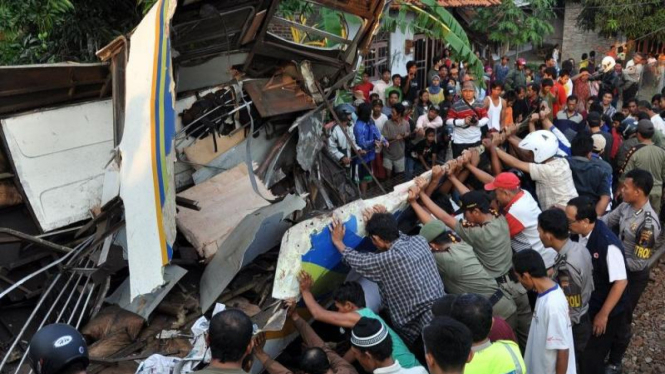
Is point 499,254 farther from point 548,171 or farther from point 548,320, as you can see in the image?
point 548,171

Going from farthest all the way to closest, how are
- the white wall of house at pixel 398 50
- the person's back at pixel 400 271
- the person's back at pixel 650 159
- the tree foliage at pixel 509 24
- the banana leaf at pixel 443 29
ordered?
the tree foliage at pixel 509 24, the white wall of house at pixel 398 50, the banana leaf at pixel 443 29, the person's back at pixel 650 159, the person's back at pixel 400 271

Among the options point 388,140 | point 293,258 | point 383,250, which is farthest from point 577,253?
point 388,140

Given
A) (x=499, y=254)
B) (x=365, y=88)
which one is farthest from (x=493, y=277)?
(x=365, y=88)

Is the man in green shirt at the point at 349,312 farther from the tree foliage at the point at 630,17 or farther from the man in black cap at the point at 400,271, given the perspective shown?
A: the tree foliage at the point at 630,17

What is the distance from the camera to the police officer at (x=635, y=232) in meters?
5.11

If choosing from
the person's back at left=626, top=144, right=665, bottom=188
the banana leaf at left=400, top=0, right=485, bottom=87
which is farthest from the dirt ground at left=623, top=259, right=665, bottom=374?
the banana leaf at left=400, top=0, right=485, bottom=87

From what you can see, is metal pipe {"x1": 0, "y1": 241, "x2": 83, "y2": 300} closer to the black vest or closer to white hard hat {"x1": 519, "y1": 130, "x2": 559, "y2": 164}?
the black vest

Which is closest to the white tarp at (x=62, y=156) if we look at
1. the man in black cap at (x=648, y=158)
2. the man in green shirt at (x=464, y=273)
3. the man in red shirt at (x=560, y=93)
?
the man in green shirt at (x=464, y=273)

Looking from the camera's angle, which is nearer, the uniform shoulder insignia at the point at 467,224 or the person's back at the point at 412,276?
the person's back at the point at 412,276

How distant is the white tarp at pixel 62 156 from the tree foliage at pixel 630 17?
18.3m

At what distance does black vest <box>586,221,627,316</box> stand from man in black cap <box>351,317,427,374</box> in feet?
6.59

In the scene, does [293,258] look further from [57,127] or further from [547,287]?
[57,127]

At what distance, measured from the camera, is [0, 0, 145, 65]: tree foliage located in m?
6.59

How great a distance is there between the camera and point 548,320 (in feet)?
12.2
